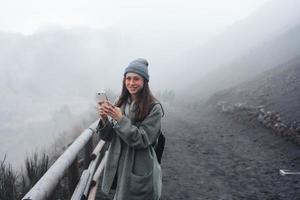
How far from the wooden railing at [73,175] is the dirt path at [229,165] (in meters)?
1.36

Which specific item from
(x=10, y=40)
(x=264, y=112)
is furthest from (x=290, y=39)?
(x=10, y=40)

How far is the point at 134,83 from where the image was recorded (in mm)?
2996

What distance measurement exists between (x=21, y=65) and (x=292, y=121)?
119m

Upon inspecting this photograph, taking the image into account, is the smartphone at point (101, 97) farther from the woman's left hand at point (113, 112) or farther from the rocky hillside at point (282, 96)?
the rocky hillside at point (282, 96)

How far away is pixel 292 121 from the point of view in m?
10.5

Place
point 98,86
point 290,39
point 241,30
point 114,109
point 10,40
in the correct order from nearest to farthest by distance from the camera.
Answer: point 114,109 → point 290,39 → point 241,30 → point 98,86 → point 10,40

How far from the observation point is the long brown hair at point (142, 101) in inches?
116

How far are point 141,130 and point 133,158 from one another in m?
0.23

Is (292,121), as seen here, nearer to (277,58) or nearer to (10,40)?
(277,58)

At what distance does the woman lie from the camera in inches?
109

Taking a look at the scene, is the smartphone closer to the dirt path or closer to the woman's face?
the woman's face

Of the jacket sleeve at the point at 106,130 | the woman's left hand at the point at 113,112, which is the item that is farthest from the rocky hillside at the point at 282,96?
the woman's left hand at the point at 113,112

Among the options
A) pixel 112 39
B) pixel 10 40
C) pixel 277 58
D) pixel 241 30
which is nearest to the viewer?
pixel 277 58

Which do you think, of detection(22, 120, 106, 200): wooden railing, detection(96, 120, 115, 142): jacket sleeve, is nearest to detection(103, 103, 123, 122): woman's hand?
detection(96, 120, 115, 142): jacket sleeve
